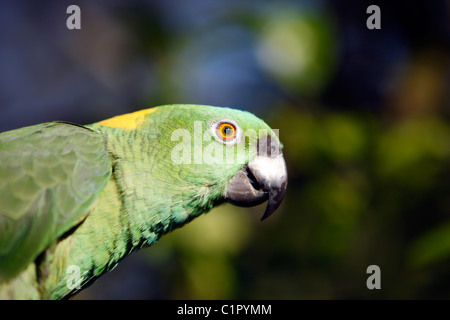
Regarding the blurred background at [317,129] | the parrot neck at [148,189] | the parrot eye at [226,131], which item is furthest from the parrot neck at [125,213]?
the blurred background at [317,129]

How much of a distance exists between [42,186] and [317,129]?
274cm

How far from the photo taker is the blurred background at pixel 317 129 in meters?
3.60

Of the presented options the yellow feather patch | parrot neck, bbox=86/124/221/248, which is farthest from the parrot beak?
the yellow feather patch

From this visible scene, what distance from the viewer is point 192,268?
3.96 m

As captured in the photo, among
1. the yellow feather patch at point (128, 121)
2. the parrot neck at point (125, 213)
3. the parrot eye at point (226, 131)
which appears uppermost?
the yellow feather patch at point (128, 121)

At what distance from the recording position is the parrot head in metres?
2.13

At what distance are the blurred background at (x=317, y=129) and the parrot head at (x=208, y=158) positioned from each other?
137 cm

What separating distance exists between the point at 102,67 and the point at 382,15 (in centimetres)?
373

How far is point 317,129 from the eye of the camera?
4.05m

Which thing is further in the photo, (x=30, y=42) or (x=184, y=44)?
(x=30, y=42)

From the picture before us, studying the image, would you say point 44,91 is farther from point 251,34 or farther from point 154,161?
point 154,161

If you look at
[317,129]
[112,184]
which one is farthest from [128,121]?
[317,129]

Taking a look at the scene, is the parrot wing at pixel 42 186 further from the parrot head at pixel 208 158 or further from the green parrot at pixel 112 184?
the parrot head at pixel 208 158
